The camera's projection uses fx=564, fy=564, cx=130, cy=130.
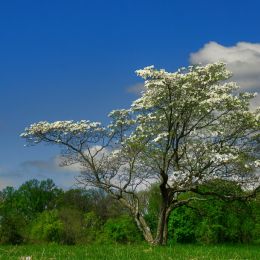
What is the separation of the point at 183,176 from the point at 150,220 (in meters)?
39.7

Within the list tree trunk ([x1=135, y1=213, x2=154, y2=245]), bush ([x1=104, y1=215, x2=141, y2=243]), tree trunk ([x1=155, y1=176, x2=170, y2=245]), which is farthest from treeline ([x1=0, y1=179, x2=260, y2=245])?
tree trunk ([x1=135, y1=213, x2=154, y2=245])

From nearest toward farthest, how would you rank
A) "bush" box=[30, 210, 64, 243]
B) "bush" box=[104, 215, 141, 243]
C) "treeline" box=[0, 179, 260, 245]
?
"treeline" box=[0, 179, 260, 245] < "bush" box=[104, 215, 141, 243] < "bush" box=[30, 210, 64, 243]

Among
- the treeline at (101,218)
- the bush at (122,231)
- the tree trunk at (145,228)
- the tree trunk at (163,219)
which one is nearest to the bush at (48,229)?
the treeline at (101,218)

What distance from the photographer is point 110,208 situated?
102m

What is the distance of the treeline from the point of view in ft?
198

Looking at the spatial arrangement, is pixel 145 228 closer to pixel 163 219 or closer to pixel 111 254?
pixel 163 219

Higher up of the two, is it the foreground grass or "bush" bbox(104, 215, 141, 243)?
"bush" bbox(104, 215, 141, 243)

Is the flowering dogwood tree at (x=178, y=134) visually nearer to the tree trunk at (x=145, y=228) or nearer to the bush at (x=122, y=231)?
the tree trunk at (x=145, y=228)

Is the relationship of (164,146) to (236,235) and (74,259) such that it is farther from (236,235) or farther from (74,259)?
(236,235)

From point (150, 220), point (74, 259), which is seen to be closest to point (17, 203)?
point (150, 220)

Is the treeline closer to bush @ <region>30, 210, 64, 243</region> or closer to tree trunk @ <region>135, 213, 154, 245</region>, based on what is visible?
bush @ <region>30, 210, 64, 243</region>

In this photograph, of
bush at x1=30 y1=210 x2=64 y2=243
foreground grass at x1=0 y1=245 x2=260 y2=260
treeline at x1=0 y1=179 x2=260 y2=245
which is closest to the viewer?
foreground grass at x1=0 y1=245 x2=260 y2=260

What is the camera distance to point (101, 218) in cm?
10338

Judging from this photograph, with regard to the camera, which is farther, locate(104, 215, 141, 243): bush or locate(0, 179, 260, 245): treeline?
locate(104, 215, 141, 243): bush
